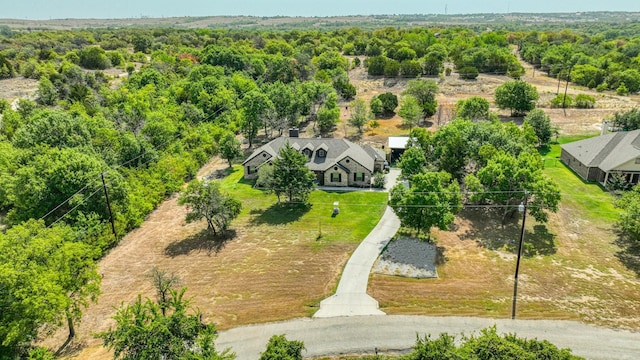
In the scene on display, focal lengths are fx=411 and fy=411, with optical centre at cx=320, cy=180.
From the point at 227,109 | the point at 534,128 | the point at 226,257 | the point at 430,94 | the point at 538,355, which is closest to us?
the point at 538,355

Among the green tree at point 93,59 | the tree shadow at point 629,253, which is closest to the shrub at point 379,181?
the tree shadow at point 629,253

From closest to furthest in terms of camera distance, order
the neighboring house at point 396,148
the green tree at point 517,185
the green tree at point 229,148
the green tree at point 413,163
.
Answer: the green tree at point 517,185 < the green tree at point 413,163 < the green tree at point 229,148 < the neighboring house at point 396,148

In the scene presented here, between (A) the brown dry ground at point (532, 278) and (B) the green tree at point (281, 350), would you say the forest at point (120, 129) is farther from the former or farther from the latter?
(B) the green tree at point (281, 350)

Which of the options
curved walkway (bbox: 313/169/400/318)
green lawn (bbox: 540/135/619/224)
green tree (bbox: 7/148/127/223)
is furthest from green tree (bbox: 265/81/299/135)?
green lawn (bbox: 540/135/619/224)

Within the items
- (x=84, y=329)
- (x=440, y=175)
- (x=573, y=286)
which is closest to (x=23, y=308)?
(x=84, y=329)

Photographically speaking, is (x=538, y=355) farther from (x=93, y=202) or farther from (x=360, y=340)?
(x=93, y=202)

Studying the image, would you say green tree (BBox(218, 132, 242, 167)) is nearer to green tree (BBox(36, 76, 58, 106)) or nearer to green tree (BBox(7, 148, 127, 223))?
green tree (BBox(7, 148, 127, 223))
